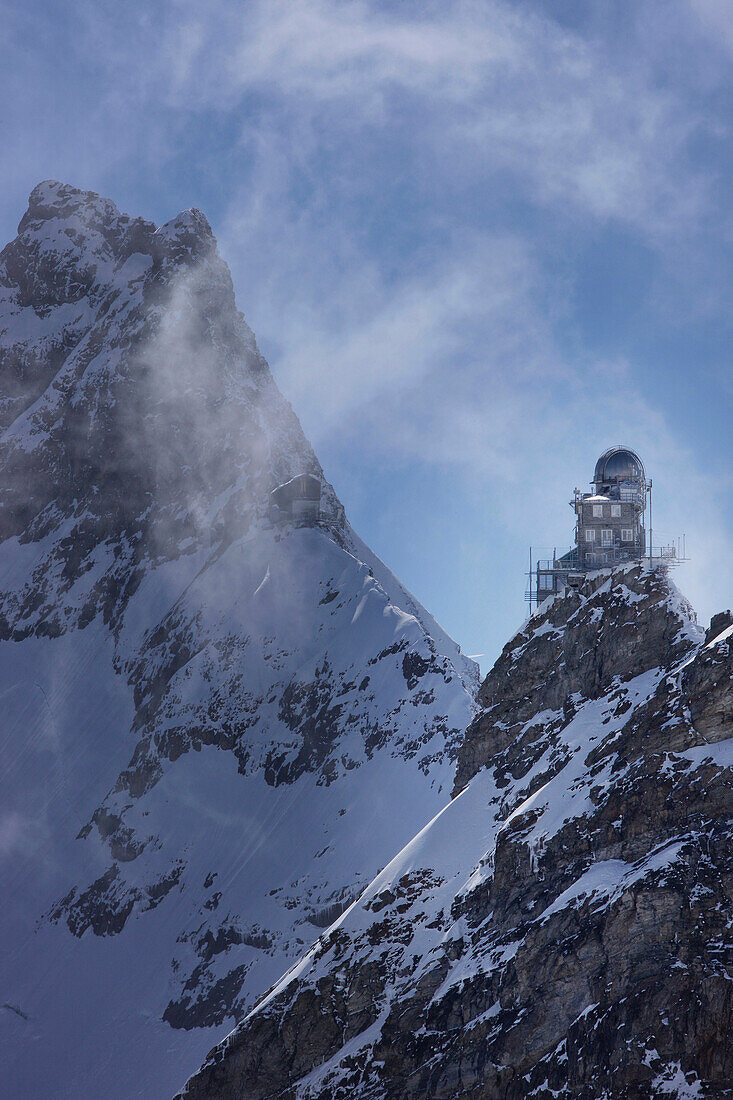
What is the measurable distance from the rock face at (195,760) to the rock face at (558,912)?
2109 inches

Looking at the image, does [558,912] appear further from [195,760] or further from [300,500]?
[300,500]

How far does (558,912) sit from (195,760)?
355 ft

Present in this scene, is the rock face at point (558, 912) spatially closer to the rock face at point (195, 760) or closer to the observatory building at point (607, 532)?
the observatory building at point (607, 532)

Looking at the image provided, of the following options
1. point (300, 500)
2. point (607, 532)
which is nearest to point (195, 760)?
point (300, 500)

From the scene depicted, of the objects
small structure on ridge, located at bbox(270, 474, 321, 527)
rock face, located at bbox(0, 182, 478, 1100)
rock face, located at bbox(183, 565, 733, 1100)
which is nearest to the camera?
rock face, located at bbox(183, 565, 733, 1100)

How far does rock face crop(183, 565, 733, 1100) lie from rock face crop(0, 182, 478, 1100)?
53.6 m

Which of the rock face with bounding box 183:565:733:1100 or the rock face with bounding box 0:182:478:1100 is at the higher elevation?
the rock face with bounding box 0:182:478:1100

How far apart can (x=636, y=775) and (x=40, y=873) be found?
122 m

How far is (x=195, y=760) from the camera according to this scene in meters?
166

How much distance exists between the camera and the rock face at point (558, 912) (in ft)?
188

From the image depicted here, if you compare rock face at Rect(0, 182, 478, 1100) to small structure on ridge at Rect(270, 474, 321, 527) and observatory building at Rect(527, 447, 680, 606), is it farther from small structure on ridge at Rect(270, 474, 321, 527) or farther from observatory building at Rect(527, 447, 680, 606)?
observatory building at Rect(527, 447, 680, 606)

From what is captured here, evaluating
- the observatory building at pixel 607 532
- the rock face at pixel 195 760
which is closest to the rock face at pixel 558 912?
the observatory building at pixel 607 532

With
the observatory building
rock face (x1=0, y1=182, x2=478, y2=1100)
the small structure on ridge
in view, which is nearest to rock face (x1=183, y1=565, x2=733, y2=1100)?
the observatory building

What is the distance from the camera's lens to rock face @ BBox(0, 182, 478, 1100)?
453 feet
